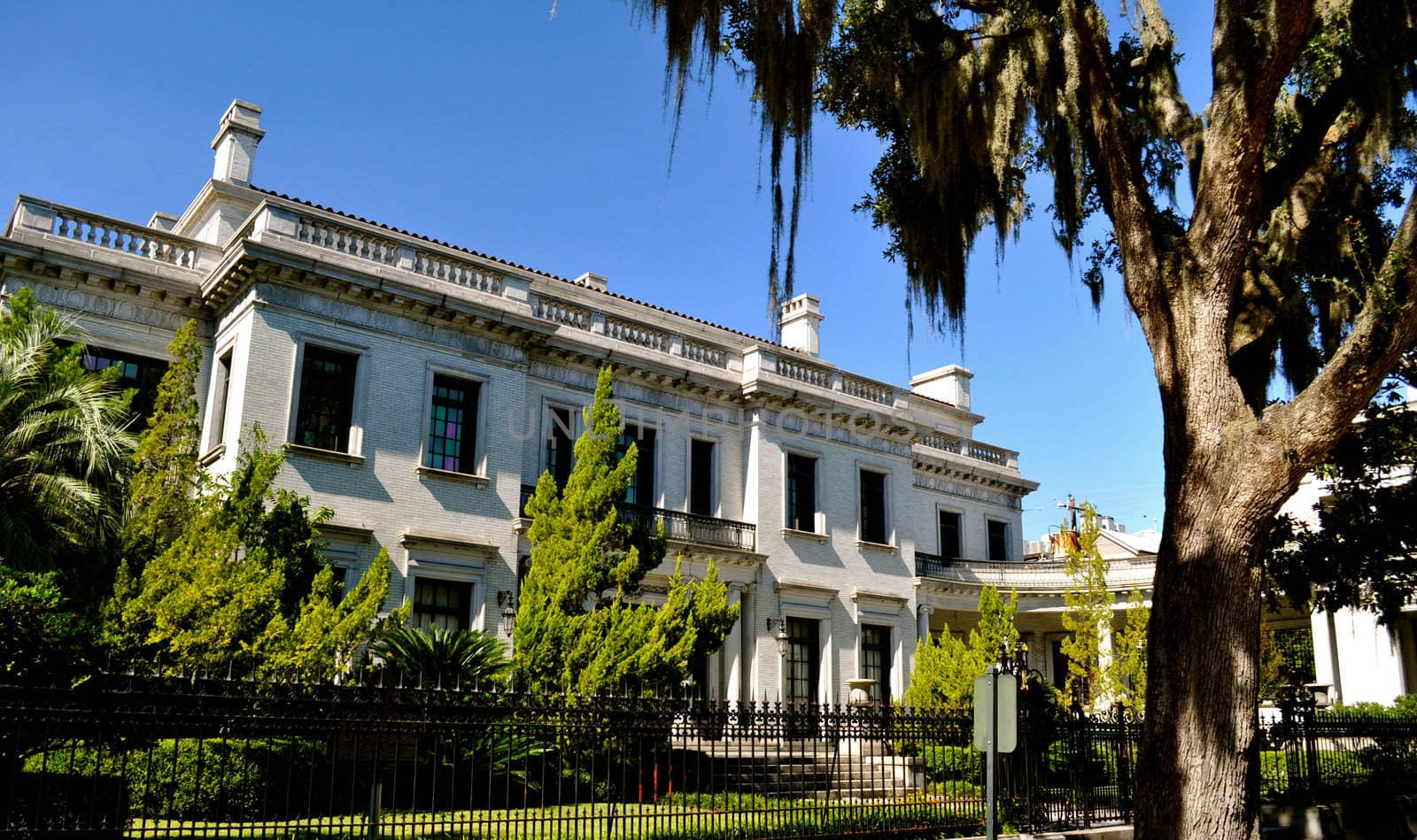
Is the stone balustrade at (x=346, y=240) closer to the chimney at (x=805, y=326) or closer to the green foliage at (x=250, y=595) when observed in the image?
the green foliage at (x=250, y=595)

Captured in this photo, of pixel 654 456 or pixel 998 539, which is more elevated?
pixel 654 456

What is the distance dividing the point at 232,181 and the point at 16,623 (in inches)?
639

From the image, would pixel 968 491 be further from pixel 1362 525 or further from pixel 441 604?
pixel 1362 525

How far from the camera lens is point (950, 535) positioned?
32469 mm

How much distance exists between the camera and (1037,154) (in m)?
12.0

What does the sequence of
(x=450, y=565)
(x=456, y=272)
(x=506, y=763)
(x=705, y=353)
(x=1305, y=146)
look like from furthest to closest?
(x=705, y=353) < (x=456, y=272) < (x=450, y=565) < (x=506, y=763) < (x=1305, y=146)

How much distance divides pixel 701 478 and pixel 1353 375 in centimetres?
1751

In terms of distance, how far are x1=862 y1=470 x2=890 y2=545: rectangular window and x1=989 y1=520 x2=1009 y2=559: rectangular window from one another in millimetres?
6612

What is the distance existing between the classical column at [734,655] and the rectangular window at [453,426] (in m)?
6.66

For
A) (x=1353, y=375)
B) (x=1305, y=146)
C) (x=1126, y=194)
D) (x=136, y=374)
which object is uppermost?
(x=1305, y=146)

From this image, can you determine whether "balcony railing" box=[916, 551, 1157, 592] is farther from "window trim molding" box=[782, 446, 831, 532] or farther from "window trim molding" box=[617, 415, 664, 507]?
"window trim molding" box=[617, 415, 664, 507]

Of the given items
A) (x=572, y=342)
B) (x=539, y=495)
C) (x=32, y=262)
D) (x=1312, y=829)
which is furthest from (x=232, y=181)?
(x=1312, y=829)

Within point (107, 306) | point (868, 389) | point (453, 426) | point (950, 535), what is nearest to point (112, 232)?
point (107, 306)

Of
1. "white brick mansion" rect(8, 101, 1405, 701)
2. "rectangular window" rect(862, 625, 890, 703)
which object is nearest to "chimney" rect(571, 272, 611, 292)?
"white brick mansion" rect(8, 101, 1405, 701)
